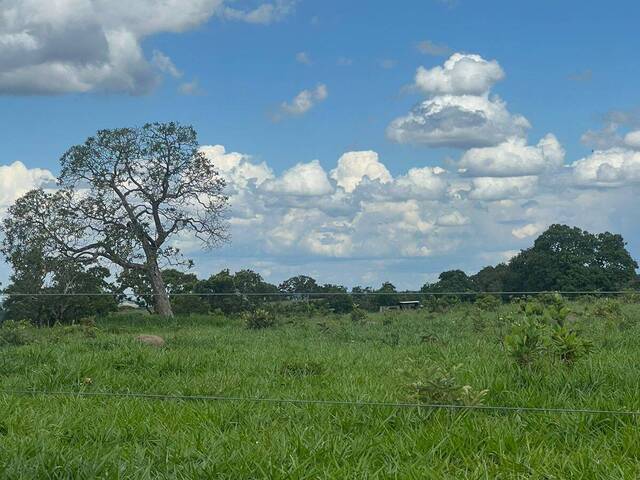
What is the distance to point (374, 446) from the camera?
225 inches

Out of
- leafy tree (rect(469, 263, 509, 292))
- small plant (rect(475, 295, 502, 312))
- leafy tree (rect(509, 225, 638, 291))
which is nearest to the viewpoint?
small plant (rect(475, 295, 502, 312))

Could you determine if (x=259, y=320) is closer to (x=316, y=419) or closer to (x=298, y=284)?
(x=298, y=284)

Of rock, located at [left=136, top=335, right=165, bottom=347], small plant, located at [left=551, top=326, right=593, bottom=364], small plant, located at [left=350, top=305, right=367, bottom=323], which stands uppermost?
small plant, located at [left=350, top=305, right=367, bottom=323]

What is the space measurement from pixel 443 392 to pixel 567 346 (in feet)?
5.74

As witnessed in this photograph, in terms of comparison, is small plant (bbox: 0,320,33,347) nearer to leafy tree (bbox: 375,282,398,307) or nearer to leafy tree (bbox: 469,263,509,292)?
leafy tree (bbox: 375,282,398,307)

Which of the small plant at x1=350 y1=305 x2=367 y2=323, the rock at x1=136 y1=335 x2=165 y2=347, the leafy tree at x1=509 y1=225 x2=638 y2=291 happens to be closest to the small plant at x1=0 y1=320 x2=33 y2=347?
the rock at x1=136 y1=335 x2=165 y2=347

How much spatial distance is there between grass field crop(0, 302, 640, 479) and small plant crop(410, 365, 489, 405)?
2 centimetres

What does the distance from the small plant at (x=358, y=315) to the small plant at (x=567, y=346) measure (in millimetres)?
8447

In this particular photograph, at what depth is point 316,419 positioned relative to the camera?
6.53 meters

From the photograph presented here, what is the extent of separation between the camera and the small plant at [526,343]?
7.67 metres

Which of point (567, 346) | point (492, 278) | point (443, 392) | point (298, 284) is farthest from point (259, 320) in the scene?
point (492, 278)

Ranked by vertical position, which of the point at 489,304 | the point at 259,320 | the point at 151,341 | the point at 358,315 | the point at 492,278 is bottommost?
the point at 151,341

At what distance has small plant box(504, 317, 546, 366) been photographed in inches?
302

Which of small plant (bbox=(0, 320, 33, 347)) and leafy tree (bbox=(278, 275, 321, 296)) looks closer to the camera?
small plant (bbox=(0, 320, 33, 347))
